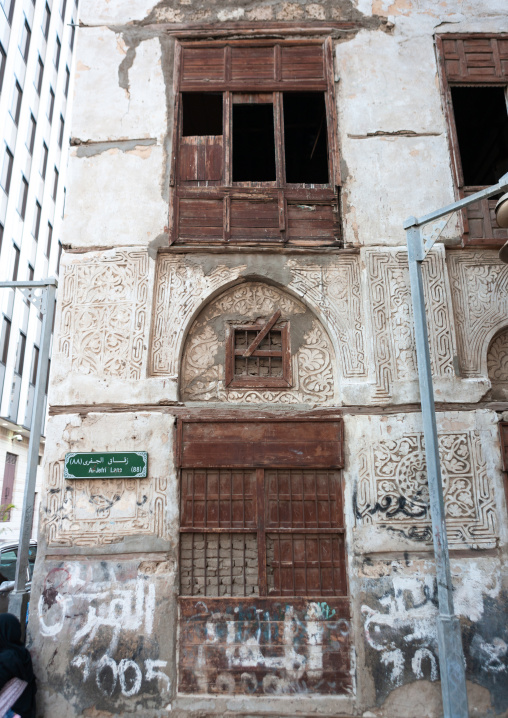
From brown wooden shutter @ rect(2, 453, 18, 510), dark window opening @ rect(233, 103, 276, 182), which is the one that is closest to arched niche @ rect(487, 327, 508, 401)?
dark window opening @ rect(233, 103, 276, 182)

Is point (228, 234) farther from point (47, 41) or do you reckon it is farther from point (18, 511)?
point (47, 41)

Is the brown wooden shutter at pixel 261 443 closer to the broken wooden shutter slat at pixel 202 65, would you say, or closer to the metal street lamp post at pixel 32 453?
the metal street lamp post at pixel 32 453

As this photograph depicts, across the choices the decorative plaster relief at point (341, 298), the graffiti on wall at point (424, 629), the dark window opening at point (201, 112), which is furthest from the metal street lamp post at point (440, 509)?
the dark window opening at point (201, 112)

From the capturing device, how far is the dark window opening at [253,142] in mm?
9102

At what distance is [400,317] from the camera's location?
6.64m

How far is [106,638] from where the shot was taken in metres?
5.78

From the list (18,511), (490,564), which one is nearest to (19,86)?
(18,511)

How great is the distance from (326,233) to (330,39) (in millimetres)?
2942

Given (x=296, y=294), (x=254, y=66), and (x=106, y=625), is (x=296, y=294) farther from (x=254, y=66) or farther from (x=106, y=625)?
(x=106, y=625)

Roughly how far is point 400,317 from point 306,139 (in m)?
4.85

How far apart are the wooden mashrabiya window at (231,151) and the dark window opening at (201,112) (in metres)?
0.02

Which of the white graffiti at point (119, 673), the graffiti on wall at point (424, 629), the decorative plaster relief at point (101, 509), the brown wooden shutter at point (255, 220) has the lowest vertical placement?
the white graffiti at point (119, 673)

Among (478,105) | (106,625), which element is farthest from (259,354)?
(478,105)

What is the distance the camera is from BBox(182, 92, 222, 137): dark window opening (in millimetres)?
7906
